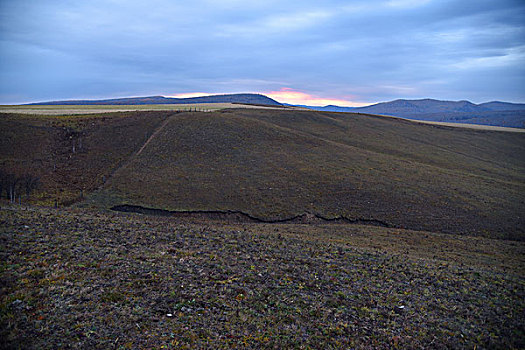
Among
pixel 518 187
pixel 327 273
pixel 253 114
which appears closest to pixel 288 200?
pixel 327 273

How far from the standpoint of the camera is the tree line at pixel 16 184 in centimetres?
3095

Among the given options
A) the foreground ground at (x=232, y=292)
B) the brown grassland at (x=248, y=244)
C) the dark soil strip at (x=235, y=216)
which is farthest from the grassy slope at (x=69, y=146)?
the foreground ground at (x=232, y=292)

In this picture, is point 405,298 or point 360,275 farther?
point 360,275

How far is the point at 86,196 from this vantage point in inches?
1248

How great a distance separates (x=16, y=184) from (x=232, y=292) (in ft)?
110

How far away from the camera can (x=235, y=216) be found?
29.0 meters

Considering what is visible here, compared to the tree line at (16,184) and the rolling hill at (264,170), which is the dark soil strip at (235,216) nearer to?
the rolling hill at (264,170)

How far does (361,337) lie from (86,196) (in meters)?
31.3

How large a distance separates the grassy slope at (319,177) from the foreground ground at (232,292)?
9652mm

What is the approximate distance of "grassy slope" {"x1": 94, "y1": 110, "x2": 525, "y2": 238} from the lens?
30464mm

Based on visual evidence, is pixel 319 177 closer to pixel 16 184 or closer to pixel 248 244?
pixel 248 244

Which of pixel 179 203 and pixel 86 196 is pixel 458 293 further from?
pixel 86 196

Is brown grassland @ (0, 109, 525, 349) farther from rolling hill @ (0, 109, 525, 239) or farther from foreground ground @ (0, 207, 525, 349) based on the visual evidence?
rolling hill @ (0, 109, 525, 239)

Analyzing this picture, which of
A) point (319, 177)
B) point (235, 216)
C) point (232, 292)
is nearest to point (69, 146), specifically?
point (235, 216)
